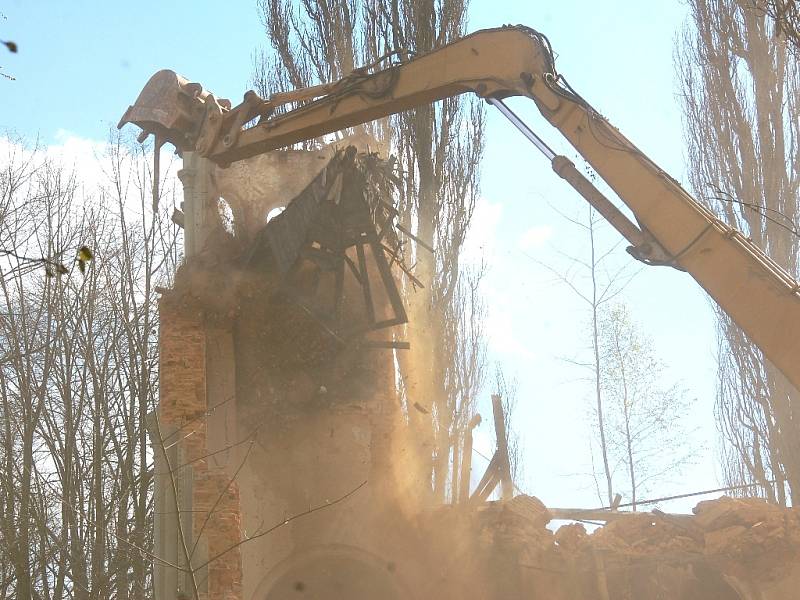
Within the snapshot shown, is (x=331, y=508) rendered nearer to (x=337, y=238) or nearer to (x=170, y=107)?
(x=337, y=238)

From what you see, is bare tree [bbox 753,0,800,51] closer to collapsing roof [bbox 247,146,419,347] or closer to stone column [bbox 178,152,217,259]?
collapsing roof [bbox 247,146,419,347]

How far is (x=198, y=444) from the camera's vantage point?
11.5 m

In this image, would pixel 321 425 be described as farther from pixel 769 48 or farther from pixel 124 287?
pixel 769 48

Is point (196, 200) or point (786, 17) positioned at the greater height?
point (196, 200)

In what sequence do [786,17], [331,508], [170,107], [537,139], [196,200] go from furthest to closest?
[196,200] < [331,508] < [170,107] < [537,139] < [786,17]

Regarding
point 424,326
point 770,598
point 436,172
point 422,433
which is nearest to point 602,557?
point 770,598

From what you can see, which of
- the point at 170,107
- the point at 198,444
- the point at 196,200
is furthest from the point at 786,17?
the point at 196,200

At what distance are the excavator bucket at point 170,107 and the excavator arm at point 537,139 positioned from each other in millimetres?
11

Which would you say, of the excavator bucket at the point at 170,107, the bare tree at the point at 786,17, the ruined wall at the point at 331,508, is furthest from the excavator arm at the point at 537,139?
the ruined wall at the point at 331,508

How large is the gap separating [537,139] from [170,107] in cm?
500

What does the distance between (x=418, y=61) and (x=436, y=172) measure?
690cm

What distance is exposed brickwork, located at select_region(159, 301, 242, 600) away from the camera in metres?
11.0

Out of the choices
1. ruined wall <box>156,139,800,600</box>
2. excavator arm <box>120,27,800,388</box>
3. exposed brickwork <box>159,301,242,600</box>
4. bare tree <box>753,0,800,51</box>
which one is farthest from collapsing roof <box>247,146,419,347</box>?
bare tree <box>753,0,800,51</box>

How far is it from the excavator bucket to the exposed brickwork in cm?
214
